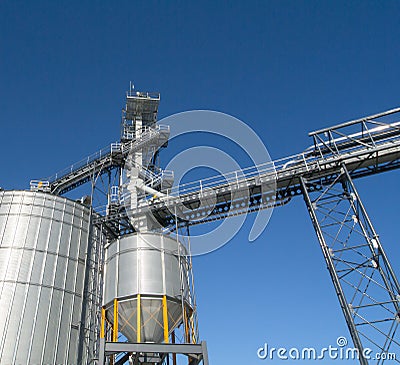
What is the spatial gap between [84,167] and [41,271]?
10.3 m

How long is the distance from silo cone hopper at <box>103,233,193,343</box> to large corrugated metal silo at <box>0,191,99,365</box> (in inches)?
105

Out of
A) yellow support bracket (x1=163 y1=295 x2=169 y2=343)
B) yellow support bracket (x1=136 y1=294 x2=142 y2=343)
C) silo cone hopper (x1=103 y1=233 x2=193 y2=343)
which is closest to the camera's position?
yellow support bracket (x1=136 y1=294 x2=142 y2=343)

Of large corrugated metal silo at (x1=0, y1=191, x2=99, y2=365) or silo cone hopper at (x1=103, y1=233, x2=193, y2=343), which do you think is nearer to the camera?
silo cone hopper at (x1=103, y1=233, x2=193, y2=343)

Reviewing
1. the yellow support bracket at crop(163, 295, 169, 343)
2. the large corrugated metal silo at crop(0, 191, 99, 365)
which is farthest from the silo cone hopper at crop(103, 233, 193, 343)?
the large corrugated metal silo at crop(0, 191, 99, 365)

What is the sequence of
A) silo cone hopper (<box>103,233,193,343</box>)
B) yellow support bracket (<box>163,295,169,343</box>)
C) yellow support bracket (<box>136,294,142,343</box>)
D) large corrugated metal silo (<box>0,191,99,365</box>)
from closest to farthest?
yellow support bracket (<box>136,294,142,343</box>) → yellow support bracket (<box>163,295,169,343</box>) → silo cone hopper (<box>103,233,193,343</box>) → large corrugated metal silo (<box>0,191,99,365</box>)

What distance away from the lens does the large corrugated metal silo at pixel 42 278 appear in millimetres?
17766

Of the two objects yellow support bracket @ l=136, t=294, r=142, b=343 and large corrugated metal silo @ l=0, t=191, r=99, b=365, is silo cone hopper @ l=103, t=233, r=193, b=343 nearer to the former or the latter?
yellow support bracket @ l=136, t=294, r=142, b=343

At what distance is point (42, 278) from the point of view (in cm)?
1958

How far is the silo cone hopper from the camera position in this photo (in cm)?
1683

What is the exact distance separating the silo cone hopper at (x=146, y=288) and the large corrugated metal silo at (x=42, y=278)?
2.67 meters

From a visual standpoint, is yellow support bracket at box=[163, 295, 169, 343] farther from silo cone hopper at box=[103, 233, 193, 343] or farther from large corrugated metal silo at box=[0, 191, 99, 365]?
large corrugated metal silo at box=[0, 191, 99, 365]

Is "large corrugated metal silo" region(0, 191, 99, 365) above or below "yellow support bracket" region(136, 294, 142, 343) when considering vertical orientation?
above

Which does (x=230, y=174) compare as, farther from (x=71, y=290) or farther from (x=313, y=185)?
(x=71, y=290)

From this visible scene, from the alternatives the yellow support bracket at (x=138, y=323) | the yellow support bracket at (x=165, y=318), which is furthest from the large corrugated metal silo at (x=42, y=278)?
the yellow support bracket at (x=165, y=318)
